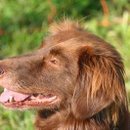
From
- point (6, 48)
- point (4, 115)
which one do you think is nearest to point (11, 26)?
point (6, 48)

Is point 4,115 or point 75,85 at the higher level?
point 75,85

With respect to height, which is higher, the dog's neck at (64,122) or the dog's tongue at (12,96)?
the dog's tongue at (12,96)

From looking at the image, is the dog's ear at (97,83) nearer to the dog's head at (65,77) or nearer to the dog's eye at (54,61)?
the dog's head at (65,77)

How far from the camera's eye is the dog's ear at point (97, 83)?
4730mm

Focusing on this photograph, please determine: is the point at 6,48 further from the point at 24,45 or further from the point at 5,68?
the point at 5,68

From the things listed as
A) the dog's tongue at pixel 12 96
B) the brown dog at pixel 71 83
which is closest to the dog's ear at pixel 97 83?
the brown dog at pixel 71 83

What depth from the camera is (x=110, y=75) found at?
15.7 feet

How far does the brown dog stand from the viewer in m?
4.79

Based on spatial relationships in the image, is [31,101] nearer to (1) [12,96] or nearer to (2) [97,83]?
(1) [12,96]

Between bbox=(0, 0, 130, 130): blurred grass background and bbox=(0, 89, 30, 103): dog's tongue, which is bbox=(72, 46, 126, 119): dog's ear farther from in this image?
bbox=(0, 0, 130, 130): blurred grass background

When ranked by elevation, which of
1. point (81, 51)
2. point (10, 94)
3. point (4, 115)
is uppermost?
point (81, 51)

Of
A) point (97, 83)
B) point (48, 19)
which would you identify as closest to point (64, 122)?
point (97, 83)

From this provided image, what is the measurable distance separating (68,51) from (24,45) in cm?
353

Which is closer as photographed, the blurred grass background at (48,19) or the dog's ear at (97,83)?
the dog's ear at (97,83)
